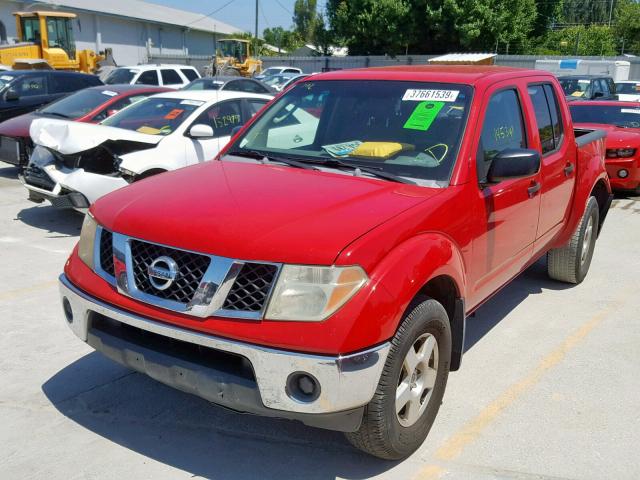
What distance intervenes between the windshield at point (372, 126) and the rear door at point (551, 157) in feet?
3.32

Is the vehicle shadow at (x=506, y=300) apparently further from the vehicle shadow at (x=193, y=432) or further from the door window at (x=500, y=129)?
the vehicle shadow at (x=193, y=432)

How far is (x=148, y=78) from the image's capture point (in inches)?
757

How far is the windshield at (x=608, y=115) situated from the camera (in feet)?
35.8

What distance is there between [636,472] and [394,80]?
102 inches

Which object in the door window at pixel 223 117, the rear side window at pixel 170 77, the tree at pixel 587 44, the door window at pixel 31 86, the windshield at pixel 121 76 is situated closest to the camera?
the door window at pixel 223 117

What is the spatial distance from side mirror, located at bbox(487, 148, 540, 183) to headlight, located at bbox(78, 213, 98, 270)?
2206mm

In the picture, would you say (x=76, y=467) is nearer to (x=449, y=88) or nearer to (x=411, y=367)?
(x=411, y=367)

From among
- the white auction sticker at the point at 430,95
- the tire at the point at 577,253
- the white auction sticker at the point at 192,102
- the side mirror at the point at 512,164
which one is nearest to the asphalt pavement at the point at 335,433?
the tire at the point at 577,253

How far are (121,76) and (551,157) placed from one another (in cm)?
1688

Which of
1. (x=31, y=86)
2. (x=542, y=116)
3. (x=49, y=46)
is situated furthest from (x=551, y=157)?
(x=49, y=46)

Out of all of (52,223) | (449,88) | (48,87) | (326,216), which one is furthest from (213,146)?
(48,87)

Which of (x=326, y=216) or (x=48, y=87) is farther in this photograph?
(x=48, y=87)

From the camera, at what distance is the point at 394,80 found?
4148 mm

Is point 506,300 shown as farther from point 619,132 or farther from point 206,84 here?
point 206,84
